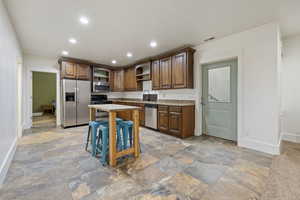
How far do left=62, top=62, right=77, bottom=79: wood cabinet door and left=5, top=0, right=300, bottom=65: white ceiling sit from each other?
956mm

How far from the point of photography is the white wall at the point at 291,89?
3.18 m

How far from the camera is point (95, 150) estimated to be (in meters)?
2.53

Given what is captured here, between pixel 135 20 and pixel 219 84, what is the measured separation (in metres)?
2.51

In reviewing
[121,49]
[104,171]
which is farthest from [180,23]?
[104,171]

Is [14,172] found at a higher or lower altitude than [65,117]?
lower

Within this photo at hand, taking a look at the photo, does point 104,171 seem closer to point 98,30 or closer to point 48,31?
point 98,30

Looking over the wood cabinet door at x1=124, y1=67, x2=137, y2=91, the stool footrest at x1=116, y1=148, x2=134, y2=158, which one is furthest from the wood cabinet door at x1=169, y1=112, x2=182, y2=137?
the wood cabinet door at x1=124, y1=67, x2=137, y2=91

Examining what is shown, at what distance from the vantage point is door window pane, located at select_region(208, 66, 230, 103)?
331 centimetres

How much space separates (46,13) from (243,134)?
4442 mm

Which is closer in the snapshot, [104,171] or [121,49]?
[104,171]

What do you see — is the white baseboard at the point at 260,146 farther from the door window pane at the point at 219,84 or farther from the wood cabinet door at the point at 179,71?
the wood cabinet door at the point at 179,71

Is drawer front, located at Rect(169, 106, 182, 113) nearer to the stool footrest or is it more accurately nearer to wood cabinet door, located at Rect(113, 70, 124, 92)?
the stool footrest

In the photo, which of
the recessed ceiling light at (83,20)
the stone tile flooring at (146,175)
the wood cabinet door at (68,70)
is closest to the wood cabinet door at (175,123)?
the stone tile flooring at (146,175)

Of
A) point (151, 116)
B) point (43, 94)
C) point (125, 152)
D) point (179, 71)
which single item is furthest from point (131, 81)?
point (43, 94)
